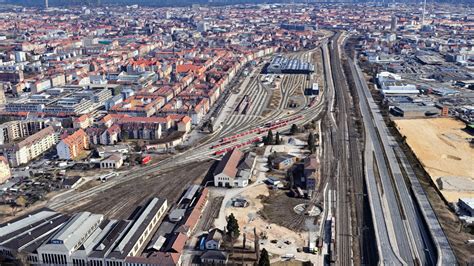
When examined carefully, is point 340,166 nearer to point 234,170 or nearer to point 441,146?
point 234,170

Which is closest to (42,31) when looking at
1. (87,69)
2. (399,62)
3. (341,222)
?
(87,69)

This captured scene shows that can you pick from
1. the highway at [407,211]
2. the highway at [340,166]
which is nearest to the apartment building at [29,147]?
the highway at [340,166]

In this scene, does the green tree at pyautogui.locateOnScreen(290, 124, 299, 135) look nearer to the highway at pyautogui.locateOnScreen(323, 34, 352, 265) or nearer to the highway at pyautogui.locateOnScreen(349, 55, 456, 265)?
the highway at pyautogui.locateOnScreen(323, 34, 352, 265)

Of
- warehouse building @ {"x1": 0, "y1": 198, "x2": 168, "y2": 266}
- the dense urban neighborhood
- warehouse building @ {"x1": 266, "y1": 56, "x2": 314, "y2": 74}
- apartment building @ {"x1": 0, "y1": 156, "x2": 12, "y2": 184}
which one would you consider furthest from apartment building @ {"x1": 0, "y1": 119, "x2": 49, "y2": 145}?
warehouse building @ {"x1": 266, "y1": 56, "x2": 314, "y2": 74}

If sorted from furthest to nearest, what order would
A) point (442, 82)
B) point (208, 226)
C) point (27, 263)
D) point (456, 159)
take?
point (442, 82) → point (456, 159) → point (208, 226) → point (27, 263)

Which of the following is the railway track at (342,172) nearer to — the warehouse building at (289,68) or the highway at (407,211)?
the highway at (407,211)

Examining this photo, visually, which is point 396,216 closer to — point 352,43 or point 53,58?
point 53,58
